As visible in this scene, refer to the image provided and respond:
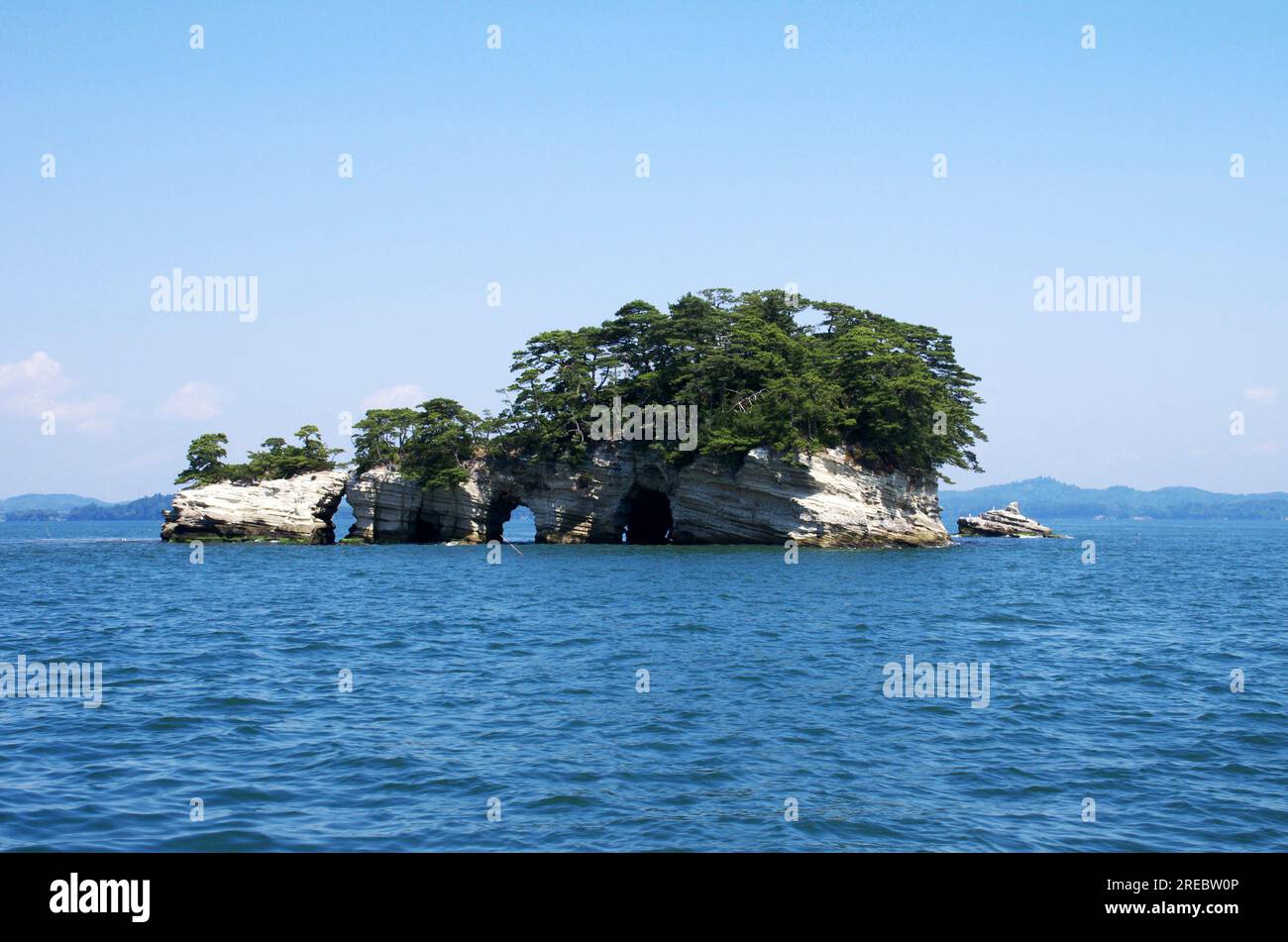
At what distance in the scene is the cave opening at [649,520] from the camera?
73062 mm

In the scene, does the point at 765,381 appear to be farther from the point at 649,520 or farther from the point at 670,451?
the point at 649,520

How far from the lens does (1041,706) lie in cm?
1856

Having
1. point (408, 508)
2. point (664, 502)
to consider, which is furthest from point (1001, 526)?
point (408, 508)

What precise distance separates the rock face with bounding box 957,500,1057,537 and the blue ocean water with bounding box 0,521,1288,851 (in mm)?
56042

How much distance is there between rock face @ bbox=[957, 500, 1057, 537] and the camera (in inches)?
3597

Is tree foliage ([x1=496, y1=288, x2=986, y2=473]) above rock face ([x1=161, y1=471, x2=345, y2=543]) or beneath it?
above

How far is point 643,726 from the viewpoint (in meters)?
16.6

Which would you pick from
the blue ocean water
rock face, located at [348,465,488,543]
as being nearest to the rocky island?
rock face, located at [348,465,488,543]

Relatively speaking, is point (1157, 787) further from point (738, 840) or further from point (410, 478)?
point (410, 478)

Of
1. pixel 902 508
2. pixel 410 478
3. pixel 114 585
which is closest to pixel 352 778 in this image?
pixel 114 585

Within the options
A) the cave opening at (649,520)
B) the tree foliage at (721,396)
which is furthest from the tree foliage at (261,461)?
the cave opening at (649,520)

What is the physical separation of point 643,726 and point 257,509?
59628 mm

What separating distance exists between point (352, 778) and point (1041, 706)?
12.5m

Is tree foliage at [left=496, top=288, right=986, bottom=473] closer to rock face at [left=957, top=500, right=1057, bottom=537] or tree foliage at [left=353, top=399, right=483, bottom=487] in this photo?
tree foliage at [left=353, top=399, right=483, bottom=487]
